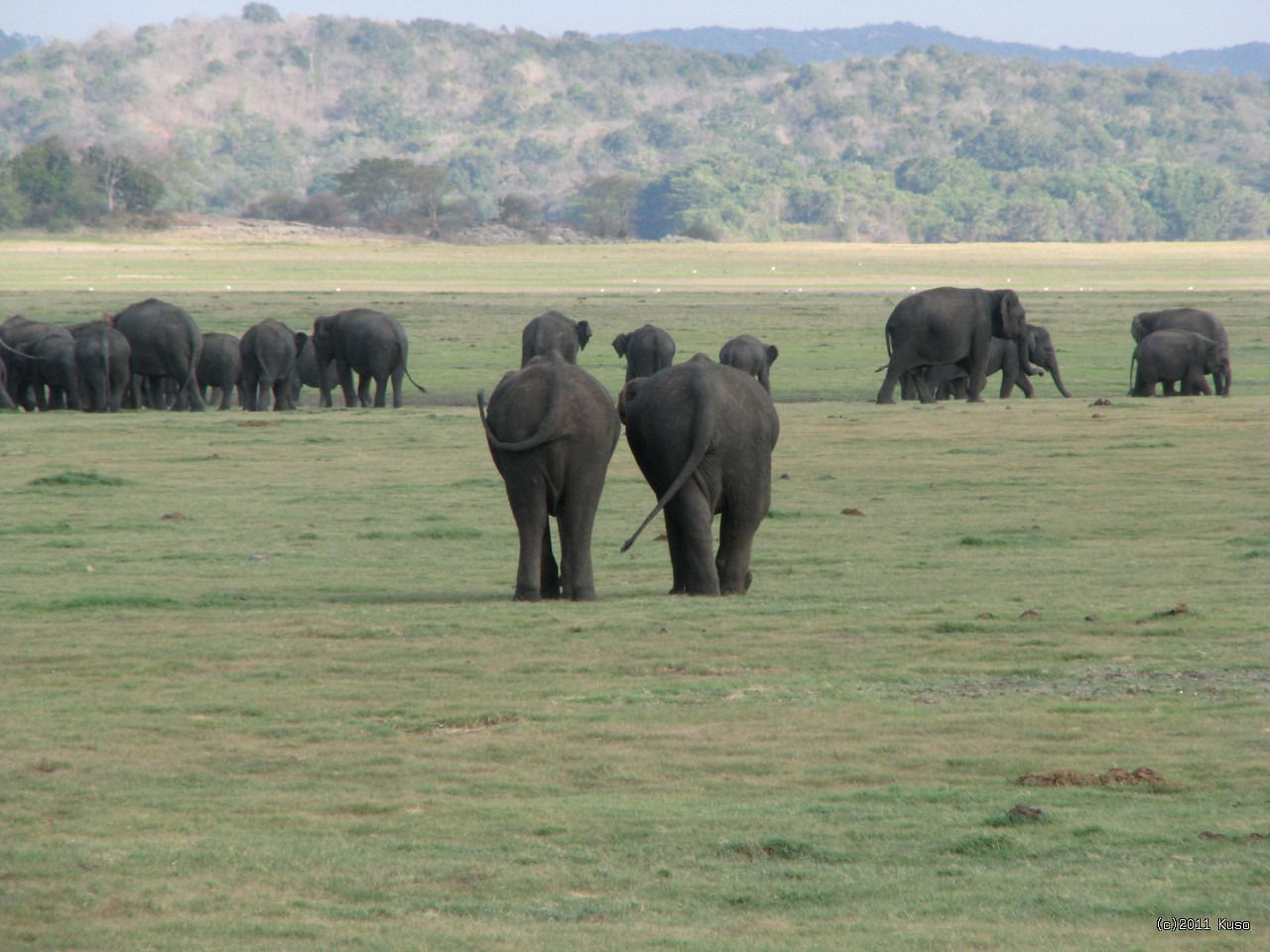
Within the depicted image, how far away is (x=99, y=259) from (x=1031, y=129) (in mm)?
108732

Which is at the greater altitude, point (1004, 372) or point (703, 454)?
point (703, 454)

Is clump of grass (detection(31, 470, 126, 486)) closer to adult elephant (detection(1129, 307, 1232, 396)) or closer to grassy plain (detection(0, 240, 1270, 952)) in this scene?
grassy plain (detection(0, 240, 1270, 952))

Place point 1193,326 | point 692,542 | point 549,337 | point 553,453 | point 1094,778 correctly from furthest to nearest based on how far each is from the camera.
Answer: point 1193,326
point 549,337
point 692,542
point 553,453
point 1094,778

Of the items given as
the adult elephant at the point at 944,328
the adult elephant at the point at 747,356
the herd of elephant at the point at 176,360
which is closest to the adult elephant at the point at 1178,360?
the adult elephant at the point at 944,328

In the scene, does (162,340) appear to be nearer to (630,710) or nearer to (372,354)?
(372,354)

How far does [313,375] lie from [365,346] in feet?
9.62

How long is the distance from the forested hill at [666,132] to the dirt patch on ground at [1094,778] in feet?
337

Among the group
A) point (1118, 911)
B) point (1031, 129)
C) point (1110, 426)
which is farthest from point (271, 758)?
point (1031, 129)

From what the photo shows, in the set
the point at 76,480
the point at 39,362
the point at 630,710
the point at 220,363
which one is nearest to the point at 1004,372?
the point at 220,363

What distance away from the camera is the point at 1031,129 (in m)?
159

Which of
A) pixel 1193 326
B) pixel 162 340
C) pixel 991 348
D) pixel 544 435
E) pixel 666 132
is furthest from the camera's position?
pixel 666 132

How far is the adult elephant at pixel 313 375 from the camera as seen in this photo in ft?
82.1

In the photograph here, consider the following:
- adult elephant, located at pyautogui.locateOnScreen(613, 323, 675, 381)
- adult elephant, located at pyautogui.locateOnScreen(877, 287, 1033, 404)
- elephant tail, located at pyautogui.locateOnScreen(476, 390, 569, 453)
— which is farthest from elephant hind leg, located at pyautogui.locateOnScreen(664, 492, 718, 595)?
adult elephant, located at pyautogui.locateOnScreen(877, 287, 1033, 404)

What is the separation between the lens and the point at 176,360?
23.0 meters
